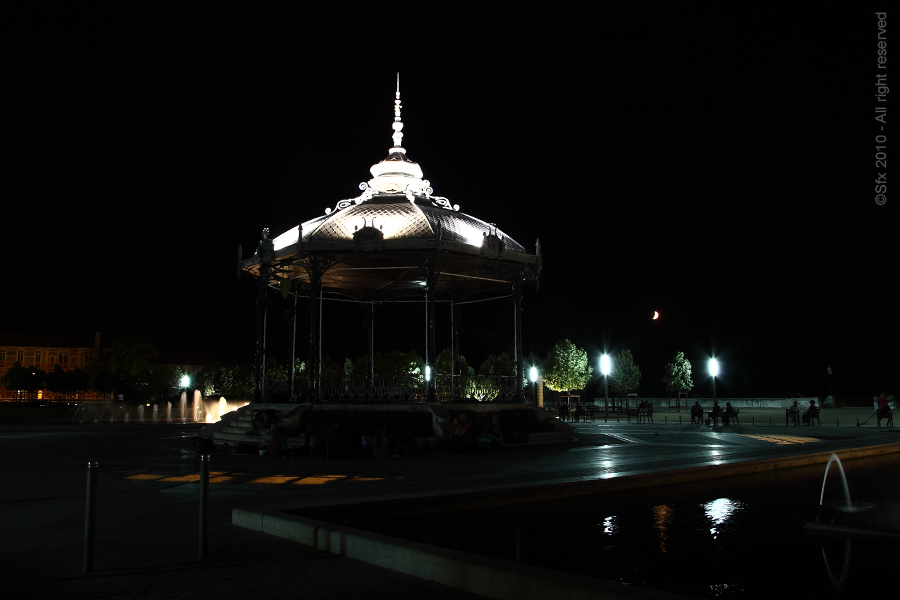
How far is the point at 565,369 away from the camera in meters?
61.4

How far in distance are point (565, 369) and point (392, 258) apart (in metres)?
40.1

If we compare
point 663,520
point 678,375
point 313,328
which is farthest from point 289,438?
point 678,375

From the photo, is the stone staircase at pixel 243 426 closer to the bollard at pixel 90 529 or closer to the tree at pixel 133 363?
the bollard at pixel 90 529

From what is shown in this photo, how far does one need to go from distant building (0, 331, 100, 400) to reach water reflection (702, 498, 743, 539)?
14968 cm

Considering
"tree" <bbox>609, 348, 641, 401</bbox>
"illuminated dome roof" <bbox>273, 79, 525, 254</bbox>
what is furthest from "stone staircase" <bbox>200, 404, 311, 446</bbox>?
"tree" <bbox>609, 348, 641, 401</bbox>

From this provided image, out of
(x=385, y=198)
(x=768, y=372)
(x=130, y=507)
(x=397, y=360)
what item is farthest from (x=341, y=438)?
(x=768, y=372)

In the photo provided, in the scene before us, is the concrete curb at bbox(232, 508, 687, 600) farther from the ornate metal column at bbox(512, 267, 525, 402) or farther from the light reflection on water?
the ornate metal column at bbox(512, 267, 525, 402)

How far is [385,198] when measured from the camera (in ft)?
80.8

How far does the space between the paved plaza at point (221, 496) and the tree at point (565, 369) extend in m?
37.3

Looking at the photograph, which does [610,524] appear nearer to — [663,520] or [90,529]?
[663,520]

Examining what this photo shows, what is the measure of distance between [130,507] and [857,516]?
1042 cm

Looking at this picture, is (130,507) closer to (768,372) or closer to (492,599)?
(492,599)

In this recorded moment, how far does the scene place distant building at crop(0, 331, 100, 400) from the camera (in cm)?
14150

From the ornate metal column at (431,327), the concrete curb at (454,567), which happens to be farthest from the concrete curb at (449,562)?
the ornate metal column at (431,327)
